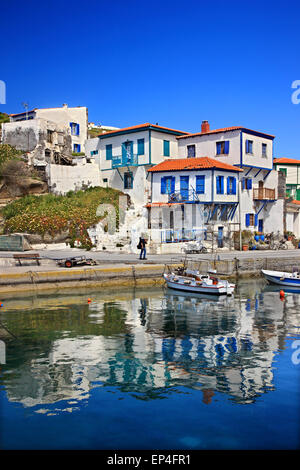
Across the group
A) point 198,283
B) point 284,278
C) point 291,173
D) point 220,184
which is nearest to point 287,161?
point 291,173

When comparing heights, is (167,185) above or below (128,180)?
below

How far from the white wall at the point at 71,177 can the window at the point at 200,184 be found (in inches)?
440

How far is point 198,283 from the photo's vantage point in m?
23.0

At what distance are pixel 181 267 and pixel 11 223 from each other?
49.3 feet

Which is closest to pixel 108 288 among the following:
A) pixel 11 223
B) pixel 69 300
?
pixel 69 300

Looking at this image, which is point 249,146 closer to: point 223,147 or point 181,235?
point 223,147

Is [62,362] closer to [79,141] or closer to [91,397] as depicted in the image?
[91,397]

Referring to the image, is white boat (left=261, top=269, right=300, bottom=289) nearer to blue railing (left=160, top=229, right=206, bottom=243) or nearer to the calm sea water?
the calm sea water

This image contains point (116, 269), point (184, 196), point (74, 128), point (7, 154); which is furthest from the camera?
point (74, 128)

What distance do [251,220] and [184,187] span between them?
834cm

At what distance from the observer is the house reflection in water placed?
9.86 metres

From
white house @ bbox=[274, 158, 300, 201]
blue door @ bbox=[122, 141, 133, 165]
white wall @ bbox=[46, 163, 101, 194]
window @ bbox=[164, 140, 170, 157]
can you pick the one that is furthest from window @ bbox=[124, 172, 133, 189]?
white house @ bbox=[274, 158, 300, 201]

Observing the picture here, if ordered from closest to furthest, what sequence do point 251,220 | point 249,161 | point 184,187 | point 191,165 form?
point 184,187 < point 191,165 < point 249,161 < point 251,220

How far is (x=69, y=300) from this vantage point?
21.4 m
